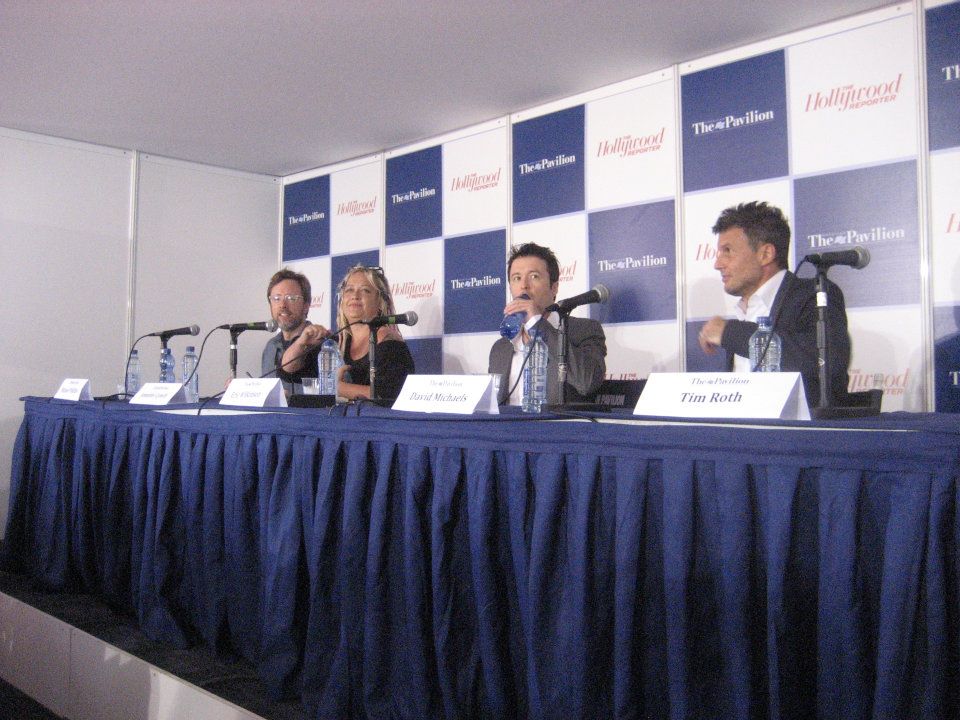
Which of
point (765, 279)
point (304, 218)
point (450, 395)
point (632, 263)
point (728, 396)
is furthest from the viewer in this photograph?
point (304, 218)

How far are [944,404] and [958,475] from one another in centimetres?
185

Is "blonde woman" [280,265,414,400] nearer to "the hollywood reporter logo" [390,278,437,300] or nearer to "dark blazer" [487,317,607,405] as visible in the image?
"dark blazer" [487,317,607,405]

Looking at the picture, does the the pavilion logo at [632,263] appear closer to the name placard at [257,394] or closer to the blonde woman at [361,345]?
the blonde woman at [361,345]

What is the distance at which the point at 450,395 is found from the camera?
1345 mm

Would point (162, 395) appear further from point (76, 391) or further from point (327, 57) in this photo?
point (327, 57)

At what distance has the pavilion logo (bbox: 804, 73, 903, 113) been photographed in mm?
2477

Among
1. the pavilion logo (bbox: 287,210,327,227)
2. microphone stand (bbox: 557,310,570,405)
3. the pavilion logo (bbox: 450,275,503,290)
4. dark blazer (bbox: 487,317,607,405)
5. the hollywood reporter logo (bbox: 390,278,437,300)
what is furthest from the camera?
the pavilion logo (bbox: 287,210,327,227)

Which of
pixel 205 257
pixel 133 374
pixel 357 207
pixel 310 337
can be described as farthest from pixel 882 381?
pixel 205 257

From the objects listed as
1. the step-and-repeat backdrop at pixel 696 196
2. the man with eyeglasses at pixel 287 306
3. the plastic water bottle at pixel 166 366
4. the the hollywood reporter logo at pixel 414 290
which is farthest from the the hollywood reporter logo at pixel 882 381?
the plastic water bottle at pixel 166 366

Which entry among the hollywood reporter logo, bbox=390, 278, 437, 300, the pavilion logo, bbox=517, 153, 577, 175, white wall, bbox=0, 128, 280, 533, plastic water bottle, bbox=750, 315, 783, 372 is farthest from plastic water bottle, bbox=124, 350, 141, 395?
plastic water bottle, bbox=750, 315, 783, 372

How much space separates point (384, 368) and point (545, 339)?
0.67m

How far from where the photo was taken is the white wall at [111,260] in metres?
3.62

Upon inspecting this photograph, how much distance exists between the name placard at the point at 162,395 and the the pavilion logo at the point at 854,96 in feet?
7.57

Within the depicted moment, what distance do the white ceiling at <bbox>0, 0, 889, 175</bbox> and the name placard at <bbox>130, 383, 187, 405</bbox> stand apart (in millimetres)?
1324
